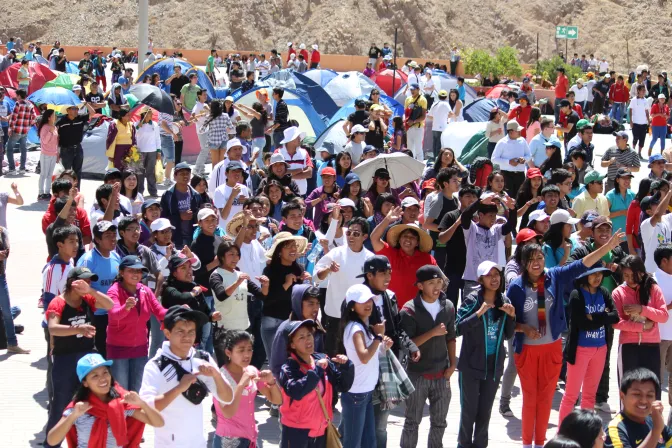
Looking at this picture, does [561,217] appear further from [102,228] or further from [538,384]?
[102,228]

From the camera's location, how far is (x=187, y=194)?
1120cm

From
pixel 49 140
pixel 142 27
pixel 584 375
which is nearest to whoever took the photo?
pixel 584 375

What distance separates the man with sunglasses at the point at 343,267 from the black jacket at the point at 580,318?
1.69 m

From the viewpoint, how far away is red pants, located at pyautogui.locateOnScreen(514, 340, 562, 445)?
7773 mm

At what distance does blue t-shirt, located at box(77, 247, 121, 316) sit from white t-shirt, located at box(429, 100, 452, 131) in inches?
504

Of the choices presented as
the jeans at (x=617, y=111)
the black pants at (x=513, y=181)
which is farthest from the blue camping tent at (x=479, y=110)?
the black pants at (x=513, y=181)

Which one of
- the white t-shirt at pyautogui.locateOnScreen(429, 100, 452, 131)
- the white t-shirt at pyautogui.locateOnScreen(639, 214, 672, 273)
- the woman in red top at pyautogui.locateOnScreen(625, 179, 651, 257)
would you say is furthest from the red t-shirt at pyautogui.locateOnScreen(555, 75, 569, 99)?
the white t-shirt at pyautogui.locateOnScreen(639, 214, 672, 273)

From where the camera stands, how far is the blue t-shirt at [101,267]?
827cm

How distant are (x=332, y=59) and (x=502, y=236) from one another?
42.9m

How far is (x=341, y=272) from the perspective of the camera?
335 inches

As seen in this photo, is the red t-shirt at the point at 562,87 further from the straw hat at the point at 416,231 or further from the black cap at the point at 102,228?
the black cap at the point at 102,228

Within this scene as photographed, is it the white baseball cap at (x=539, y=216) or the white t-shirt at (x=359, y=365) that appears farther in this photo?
the white baseball cap at (x=539, y=216)

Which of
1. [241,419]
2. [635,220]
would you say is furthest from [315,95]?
[241,419]

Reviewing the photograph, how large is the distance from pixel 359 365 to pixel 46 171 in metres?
11.5
